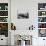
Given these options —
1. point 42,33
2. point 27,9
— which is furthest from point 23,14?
point 42,33

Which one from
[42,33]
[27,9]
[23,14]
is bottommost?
[42,33]

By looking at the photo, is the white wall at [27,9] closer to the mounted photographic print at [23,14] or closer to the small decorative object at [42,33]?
the mounted photographic print at [23,14]

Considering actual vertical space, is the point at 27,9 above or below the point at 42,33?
above

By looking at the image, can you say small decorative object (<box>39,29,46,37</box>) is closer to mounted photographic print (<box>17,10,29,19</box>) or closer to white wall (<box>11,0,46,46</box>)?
white wall (<box>11,0,46,46</box>)

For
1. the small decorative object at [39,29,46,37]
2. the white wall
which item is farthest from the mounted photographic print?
the small decorative object at [39,29,46,37]

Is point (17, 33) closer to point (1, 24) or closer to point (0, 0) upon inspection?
point (1, 24)

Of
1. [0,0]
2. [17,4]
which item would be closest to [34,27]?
[17,4]

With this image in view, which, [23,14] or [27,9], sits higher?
[27,9]

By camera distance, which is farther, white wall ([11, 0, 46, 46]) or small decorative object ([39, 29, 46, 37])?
small decorative object ([39, 29, 46, 37])

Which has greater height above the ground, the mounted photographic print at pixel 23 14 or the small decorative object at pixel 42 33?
the mounted photographic print at pixel 23 14

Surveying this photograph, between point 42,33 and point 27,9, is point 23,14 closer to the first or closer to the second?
point 27,9

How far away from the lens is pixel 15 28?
6.26 metres

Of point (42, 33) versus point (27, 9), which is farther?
point (42, 33)

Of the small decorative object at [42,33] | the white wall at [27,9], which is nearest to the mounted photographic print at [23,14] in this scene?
the white wall at [27,9]
